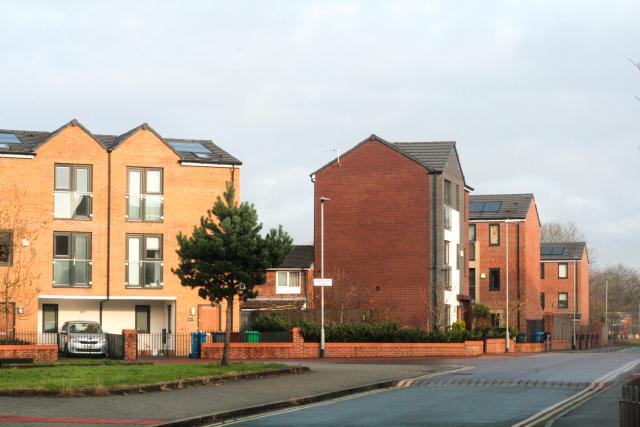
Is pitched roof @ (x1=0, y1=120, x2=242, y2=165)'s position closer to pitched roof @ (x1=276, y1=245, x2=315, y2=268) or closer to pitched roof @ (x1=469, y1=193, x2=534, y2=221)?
pitched roof @ (x1=276, y1=245, x2=315, y2=268)

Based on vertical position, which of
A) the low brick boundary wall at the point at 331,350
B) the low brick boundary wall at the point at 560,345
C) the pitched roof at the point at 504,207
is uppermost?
the pitched roof at the point at 504,207

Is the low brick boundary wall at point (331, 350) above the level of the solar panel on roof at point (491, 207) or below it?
below

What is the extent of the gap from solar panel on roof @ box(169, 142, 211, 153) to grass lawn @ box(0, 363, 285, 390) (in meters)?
21.5

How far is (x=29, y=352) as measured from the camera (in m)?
39.7

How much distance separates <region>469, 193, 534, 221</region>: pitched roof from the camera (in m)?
82.3

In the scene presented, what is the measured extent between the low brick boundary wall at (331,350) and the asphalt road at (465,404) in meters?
11.4

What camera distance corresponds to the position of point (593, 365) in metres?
40.0

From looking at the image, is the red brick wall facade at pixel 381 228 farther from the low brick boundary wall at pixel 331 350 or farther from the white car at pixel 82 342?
the white car at pixel 82 342

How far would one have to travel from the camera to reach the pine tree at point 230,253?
→ 106ft

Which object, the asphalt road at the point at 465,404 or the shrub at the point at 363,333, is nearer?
the asphalt road at the point at 465,404

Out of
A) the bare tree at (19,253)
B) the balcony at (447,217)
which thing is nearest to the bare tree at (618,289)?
the balcony at (447,217)

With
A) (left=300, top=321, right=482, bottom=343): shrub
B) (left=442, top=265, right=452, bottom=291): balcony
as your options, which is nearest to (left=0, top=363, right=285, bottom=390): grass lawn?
(left=300, top=321, right=482, bottom=343): shrub

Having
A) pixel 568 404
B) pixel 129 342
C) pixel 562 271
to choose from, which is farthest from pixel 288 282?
pixel 568 404

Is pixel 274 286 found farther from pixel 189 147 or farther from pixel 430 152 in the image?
pixel 189 147
